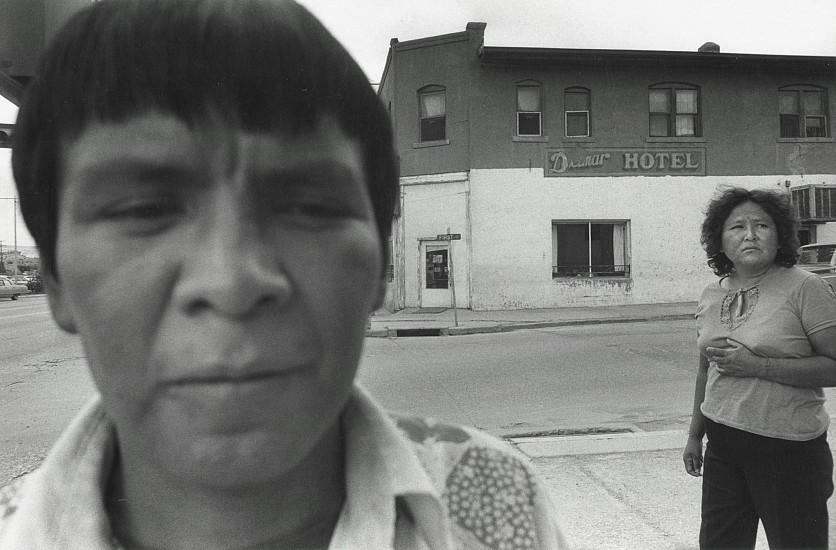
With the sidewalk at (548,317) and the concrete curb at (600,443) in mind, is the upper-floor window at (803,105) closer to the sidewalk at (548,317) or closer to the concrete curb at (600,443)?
the concrete curb at (600,443)

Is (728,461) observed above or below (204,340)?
below

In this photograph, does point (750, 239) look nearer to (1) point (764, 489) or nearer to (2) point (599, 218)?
(1) point (764, 489)

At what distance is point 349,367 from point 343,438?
224 mm

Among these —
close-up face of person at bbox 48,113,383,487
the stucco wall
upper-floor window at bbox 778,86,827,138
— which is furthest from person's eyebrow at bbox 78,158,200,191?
the stucco wall

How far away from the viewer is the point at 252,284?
443mm

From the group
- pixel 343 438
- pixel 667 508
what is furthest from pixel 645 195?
pixel 343 438

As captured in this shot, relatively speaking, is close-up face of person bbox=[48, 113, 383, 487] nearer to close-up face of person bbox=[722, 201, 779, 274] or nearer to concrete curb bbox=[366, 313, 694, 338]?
close-up face of person bbox=[722, 201, 779, 274]

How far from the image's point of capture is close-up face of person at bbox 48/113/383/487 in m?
0.44

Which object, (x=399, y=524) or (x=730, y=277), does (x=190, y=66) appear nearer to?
(x=399, y=524)

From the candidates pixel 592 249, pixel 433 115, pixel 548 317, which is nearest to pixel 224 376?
pixel 433 115

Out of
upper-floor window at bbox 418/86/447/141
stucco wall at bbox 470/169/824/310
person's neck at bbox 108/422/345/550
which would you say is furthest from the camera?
stucco wall at bbox 470/169/824/310

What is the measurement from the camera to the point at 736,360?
80.9 inches

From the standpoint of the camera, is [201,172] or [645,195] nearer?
[201,172]

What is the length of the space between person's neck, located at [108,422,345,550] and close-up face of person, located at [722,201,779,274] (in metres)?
1.93
